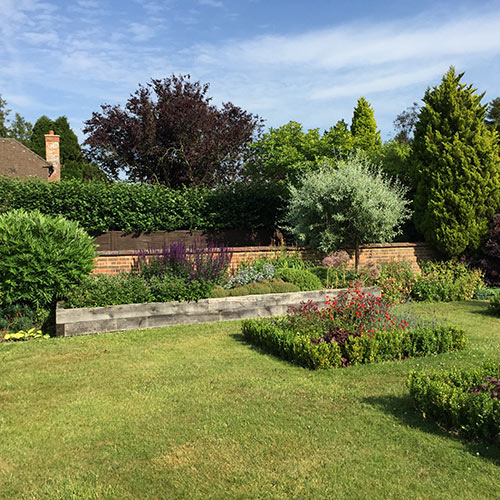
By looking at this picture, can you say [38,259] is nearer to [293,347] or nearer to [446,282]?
[293,347]

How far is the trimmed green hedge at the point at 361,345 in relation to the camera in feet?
20.1

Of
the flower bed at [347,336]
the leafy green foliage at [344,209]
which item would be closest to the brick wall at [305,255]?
the leafy green foliage at [344,209]

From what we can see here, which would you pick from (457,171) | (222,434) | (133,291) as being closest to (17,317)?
(133,291)

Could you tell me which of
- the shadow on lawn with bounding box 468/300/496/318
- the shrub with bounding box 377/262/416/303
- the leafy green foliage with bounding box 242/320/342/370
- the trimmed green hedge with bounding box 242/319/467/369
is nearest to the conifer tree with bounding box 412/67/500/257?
the shrub with bounding box 377/262/416/303

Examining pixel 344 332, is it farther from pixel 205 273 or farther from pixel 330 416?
pixel 205 273

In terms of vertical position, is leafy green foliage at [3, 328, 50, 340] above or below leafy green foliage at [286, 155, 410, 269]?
below

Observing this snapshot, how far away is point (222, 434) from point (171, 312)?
16.3 feet

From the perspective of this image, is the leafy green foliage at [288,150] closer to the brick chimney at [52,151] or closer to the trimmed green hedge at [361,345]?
the trimmed green hedge at [361,345]

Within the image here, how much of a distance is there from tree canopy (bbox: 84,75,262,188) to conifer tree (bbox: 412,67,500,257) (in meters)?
11.2

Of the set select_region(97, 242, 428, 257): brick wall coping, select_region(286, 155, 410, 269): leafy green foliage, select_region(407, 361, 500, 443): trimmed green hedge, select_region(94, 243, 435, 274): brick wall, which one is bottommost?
select_region(407, 361, 500, 443): trimmed green hedge

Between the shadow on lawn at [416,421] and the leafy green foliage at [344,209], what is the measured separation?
7451mm

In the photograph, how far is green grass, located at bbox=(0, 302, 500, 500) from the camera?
3.33 metres

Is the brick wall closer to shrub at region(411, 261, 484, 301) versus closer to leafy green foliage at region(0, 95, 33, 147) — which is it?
shrub at region(411, 261, 484, 301)

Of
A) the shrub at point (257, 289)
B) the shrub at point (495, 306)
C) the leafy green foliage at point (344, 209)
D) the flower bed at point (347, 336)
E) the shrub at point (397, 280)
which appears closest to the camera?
the flower bed at point (347, 336)
